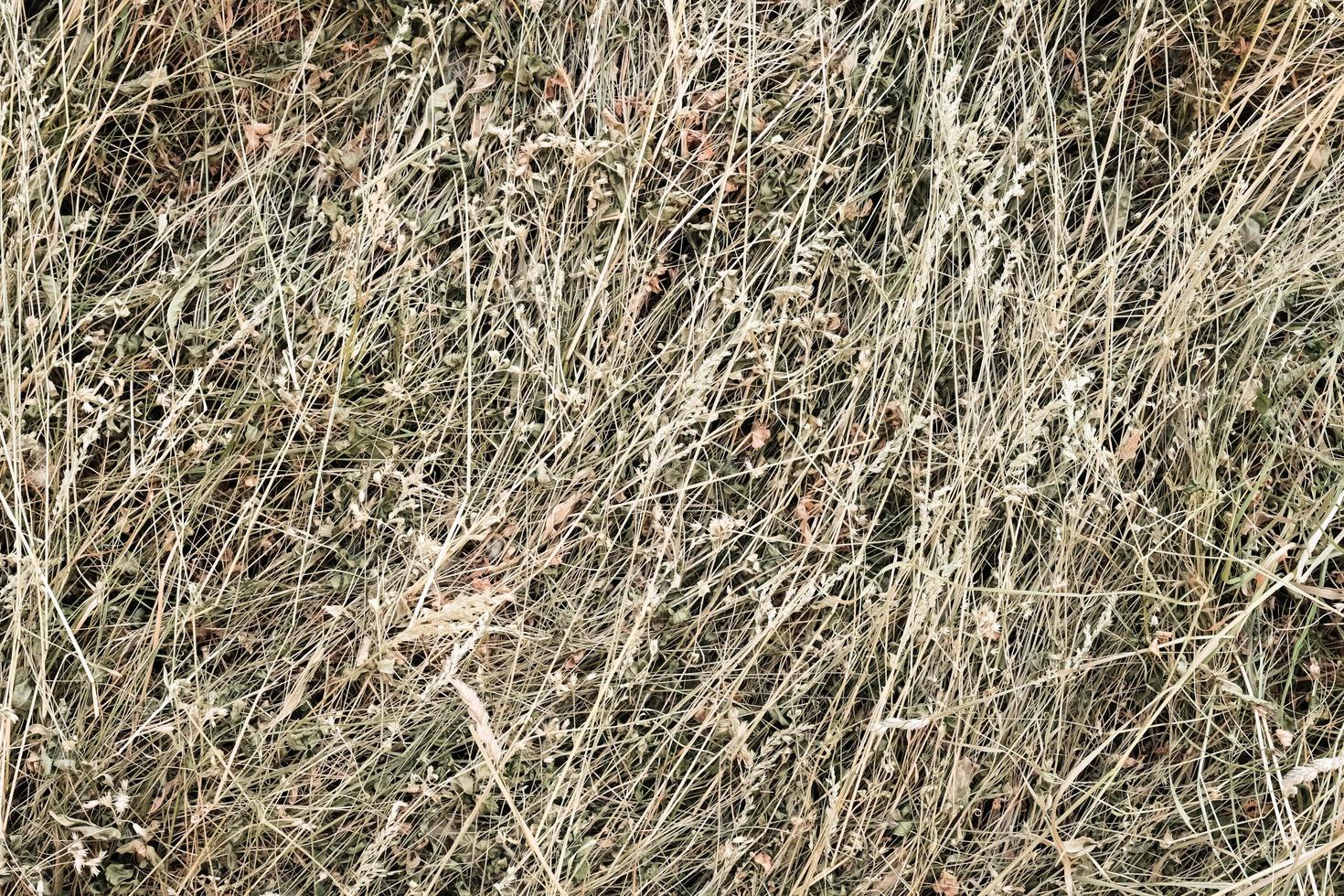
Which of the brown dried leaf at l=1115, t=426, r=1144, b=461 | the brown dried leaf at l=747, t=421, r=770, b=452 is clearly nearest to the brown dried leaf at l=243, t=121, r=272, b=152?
the brown dried leaf at l=747, t=421, r=770, b=452

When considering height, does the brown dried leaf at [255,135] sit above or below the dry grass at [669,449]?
above

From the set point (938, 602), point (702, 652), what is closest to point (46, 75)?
point (702, 652)

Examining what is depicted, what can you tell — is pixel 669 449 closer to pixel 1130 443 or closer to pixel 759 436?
pixel 759 436

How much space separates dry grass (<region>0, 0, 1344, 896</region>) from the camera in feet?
7.27

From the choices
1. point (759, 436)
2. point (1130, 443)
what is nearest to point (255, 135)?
point (759, 436)

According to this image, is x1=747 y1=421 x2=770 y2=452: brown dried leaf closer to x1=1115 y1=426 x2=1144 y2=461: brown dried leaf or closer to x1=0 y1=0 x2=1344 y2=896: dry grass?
x1=0 y1=0 x2=1344 y2=896: dry grass

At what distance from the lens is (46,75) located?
2291 mm

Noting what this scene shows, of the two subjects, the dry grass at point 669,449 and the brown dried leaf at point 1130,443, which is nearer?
the dry grass at point 669,449

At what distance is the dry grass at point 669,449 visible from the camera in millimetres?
2217

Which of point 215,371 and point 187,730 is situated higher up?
point 215,371

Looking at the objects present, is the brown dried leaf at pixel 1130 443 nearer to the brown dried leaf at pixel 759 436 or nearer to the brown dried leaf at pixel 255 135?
the brown dried leaf at pixel 759 436

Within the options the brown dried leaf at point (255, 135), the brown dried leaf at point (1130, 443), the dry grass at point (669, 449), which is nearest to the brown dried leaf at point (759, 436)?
the dry grass at point (669, 449)

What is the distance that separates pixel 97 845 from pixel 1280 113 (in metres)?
2.91

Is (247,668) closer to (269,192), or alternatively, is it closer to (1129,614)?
(269,192)
